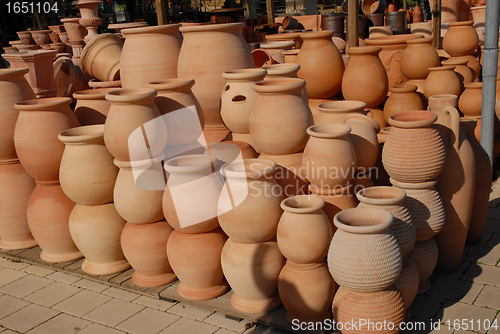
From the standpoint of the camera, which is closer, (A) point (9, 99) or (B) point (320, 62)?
(A) point (9, 99)

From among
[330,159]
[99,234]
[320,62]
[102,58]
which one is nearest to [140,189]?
[99,234]

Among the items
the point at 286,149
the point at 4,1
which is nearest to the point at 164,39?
the point at 286,149

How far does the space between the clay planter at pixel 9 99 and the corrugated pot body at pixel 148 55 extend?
35.2 inches

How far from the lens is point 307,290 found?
2.81m

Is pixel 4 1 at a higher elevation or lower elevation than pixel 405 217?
higher

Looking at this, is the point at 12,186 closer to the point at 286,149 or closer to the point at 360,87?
the point at 286,149

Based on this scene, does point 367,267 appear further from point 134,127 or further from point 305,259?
point 134,127

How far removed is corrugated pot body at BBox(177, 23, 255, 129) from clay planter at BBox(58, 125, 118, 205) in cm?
91

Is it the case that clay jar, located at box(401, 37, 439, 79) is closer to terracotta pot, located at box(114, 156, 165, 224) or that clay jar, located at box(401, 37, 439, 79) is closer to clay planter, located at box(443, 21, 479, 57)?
clay planter, located at box(443, 21, 479, 57)

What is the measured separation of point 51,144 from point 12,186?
2.52ft

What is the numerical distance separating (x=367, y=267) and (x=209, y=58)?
2256 mm

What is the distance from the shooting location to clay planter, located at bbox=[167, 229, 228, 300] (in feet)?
10.4

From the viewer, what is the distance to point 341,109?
3.42 m

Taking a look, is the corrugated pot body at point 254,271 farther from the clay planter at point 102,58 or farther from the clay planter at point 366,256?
the clay planter at point 102,58
